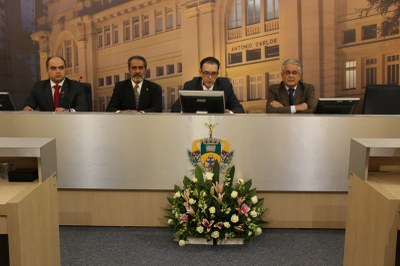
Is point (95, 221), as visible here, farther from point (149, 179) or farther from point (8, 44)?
point (8, 44)

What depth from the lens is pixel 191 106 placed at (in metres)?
3.10

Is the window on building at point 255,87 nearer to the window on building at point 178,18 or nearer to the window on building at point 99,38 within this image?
the window on building at point 178,18

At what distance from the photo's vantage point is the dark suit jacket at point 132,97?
14.2 ft

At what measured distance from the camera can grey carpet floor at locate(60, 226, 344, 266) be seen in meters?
2.51

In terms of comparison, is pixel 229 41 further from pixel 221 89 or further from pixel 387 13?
pixel 387 13

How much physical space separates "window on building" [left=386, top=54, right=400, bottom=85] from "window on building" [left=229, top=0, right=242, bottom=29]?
5.72 feet

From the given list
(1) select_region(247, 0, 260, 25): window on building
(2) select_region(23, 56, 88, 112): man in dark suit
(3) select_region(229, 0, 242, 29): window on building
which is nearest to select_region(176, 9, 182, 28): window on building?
(3) select_region(229, 0, 242, 29): window on building

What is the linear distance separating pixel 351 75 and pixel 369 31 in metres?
0.52

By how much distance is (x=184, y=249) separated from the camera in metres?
2.68

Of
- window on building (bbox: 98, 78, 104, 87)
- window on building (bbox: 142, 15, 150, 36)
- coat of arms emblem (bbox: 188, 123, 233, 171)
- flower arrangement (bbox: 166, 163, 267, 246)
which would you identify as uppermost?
window on building (bbox: 142, 15, 150, 36)

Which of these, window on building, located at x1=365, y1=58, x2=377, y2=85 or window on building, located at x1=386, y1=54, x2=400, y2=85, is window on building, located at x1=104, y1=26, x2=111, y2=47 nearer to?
window on building, located at x1=365, y1=58, x2=377, y2=85

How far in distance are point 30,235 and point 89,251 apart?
49.2 inches

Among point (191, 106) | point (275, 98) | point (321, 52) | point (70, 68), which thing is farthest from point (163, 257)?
point (70, 68)

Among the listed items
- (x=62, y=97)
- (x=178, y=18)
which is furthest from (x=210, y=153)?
(x=178, y=18)
